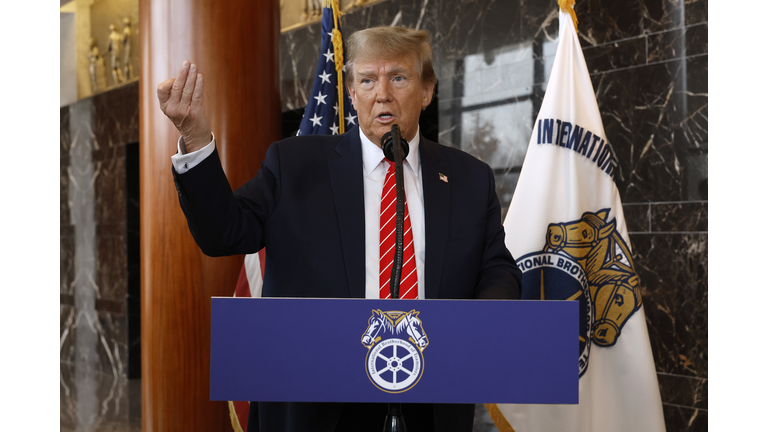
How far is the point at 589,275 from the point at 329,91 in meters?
1.54

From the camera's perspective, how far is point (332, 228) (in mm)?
1649

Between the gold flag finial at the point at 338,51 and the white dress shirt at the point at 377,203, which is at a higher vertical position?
the gold flag finial at the point at 338,51

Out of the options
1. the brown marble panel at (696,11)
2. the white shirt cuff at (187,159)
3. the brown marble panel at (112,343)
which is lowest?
the brown marble panel at (112,343)

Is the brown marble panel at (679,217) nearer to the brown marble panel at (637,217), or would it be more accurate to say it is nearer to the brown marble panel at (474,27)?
the brown marble panel at (637,217)

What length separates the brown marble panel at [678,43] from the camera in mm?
3277

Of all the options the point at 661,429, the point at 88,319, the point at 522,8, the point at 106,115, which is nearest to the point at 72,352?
the point at 88,319

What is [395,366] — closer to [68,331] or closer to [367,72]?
[367,72]

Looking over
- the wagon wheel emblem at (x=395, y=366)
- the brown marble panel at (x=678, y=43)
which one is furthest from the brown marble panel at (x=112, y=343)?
the wagon wheel emblem at (x=395, y=366)

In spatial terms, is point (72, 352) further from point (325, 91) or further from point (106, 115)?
point (325, 91)

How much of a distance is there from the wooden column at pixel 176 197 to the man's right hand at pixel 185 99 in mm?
1861

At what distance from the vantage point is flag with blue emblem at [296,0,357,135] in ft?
10.6

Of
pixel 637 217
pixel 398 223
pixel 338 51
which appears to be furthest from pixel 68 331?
pixel 398 223

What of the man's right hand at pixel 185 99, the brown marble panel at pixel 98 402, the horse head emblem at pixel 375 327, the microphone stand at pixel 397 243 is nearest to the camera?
the horse head emblem at pixel 375 327

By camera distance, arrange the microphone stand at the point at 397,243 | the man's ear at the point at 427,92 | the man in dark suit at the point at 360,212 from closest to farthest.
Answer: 1. the microphone stand at the point at 397,243
2. the man in dark suit at the point at 360,212
3. the man's ear at the point at 427,92
